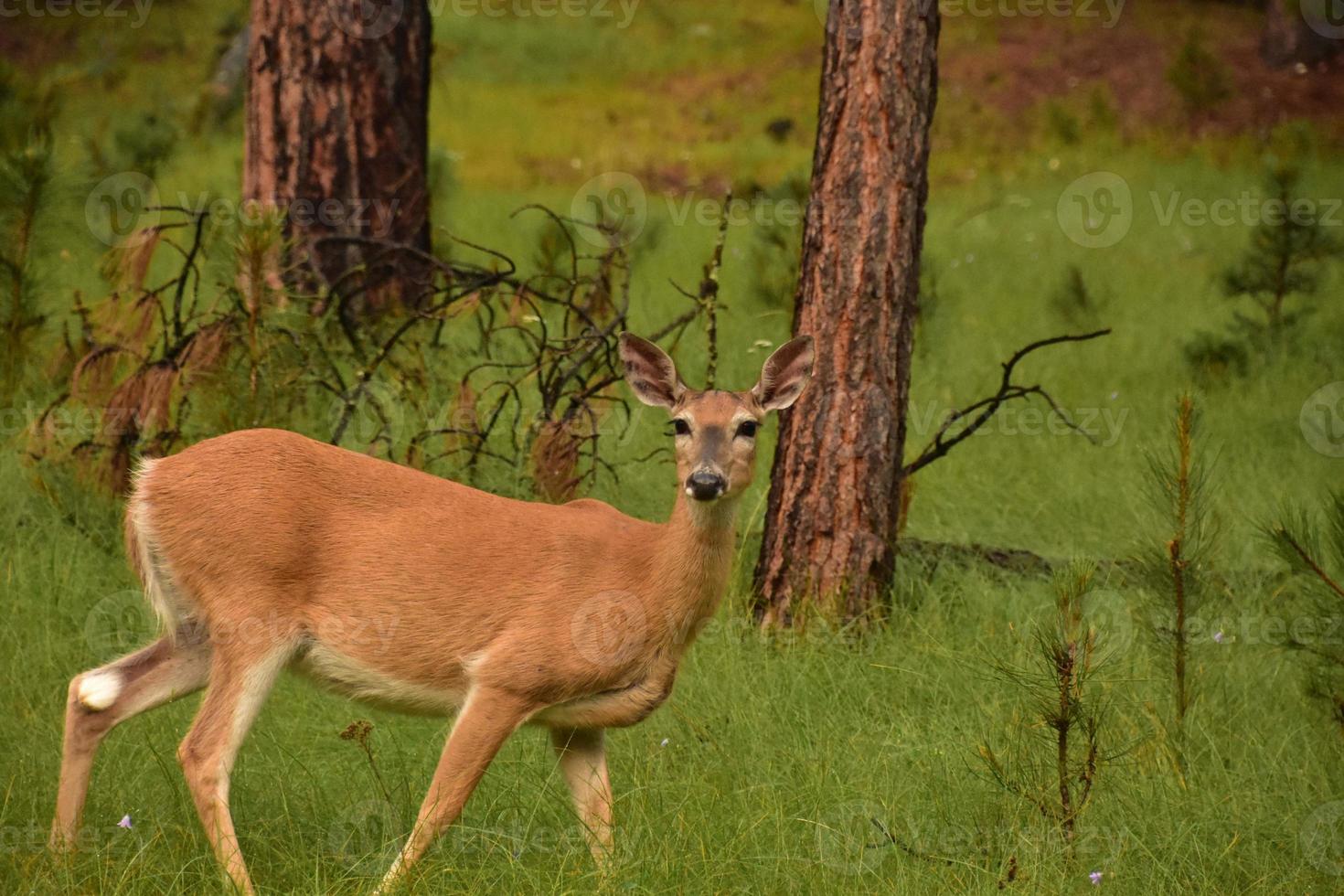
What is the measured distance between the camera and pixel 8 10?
2194 cm

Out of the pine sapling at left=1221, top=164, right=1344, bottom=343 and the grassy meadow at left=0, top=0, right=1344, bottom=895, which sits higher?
the pine sapling at left=1221, top=164, right=1344, bottom=343

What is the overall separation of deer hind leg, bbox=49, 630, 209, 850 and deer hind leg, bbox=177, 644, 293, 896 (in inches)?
Result: 8.3

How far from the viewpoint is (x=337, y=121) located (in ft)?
25.5

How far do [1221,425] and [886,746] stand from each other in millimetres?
4778

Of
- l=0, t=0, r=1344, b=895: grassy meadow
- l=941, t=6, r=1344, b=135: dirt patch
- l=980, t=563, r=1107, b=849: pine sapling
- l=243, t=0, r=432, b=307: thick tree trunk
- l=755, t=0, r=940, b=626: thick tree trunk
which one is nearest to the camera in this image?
l=980, t=563, r=1107, b=849: pine sapling

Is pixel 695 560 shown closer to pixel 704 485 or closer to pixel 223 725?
pixel 704 485

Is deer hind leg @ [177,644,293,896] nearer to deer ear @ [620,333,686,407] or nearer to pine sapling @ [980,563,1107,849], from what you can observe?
deer ear @ [620,333,686,407]

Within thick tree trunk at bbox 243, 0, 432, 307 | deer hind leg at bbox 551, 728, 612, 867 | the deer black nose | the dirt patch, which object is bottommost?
deer hind leg at bbox 551, 728, 612, 867

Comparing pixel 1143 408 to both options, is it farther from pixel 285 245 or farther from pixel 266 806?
pixel 266 806

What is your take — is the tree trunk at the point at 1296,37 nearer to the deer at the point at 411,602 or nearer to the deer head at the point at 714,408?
the deer head at the point at 714,408

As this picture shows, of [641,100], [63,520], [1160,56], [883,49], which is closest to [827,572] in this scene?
[883,49]

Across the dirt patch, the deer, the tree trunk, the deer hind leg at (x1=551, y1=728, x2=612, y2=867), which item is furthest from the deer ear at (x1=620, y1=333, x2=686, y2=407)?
the tree trunk

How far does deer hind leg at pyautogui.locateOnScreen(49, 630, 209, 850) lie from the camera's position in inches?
161

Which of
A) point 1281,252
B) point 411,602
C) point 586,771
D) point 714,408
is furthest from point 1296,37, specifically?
point 411,602
